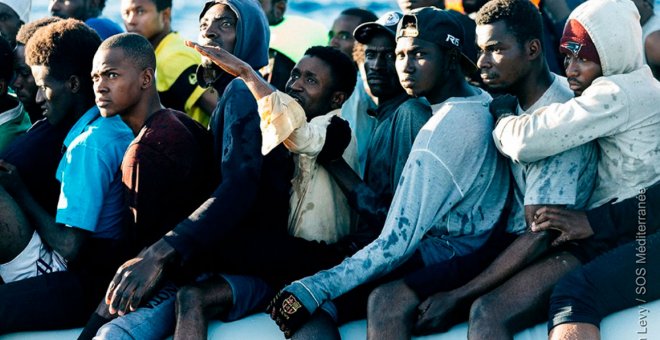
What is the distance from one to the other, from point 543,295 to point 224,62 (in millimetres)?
1642

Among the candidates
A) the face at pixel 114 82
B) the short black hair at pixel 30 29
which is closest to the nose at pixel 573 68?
the face at pixel 114 82

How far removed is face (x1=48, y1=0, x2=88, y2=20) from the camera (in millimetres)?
7551

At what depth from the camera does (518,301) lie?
490cm

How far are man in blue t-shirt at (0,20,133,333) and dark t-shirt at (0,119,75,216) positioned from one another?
0.11 meters

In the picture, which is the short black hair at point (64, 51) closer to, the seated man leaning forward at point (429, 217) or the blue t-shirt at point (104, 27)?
the blue t-shirt at point (104, 27)

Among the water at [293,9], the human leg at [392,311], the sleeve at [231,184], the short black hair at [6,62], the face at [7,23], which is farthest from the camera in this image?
the water at [293,9]

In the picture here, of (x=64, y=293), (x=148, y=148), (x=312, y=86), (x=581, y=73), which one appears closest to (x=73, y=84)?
(x=148, y=148)

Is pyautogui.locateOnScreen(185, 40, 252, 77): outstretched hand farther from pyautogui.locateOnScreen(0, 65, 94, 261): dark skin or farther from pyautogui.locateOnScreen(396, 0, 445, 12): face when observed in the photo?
pyautogui.locateOnScreen(396, 0, 445, 12): face

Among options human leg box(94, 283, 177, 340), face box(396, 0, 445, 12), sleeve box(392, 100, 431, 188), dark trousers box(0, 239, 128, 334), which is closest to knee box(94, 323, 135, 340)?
human leg box(94, 283, 177, 340)

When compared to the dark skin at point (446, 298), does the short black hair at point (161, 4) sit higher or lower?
higher

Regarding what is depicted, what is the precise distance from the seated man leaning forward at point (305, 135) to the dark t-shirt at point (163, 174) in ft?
1.12

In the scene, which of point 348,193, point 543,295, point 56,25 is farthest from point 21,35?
point 543,295

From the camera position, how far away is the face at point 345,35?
755cm

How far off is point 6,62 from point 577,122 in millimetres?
2858
